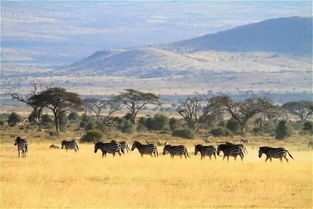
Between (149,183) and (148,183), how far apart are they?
33 mm

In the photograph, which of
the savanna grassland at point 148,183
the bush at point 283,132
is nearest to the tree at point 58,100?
the bush at point 283,132

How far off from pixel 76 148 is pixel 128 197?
17.7 metres

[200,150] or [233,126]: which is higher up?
[200,150]

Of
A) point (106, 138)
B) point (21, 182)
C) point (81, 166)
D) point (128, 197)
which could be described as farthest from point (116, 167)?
point (106, 138)

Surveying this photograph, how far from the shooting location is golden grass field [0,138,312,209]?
849 inches

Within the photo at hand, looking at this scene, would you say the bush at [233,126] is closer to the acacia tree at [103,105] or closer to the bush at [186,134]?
the bush at [186,134]

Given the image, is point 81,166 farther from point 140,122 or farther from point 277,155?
point 140,122

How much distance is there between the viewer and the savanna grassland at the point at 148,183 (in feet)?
70.8

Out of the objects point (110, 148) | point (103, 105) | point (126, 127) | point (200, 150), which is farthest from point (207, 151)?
point (103, 105)

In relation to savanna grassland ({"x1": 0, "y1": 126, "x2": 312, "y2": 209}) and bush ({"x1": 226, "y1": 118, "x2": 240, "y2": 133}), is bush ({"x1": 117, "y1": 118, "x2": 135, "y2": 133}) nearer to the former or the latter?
bush ({"x1": 226, "y1": 118, "x2": 240, "y2": 133})

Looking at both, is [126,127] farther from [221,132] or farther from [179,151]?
[179,151]

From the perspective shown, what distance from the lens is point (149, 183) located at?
25688mm

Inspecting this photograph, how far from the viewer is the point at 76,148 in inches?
1577

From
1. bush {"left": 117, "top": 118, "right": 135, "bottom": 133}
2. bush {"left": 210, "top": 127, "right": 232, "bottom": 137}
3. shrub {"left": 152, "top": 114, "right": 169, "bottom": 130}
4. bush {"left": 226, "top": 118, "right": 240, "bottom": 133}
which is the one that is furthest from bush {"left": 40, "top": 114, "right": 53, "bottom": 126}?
bush {"left": 210, "top": 127, "right": 232, "bottom": 137}
